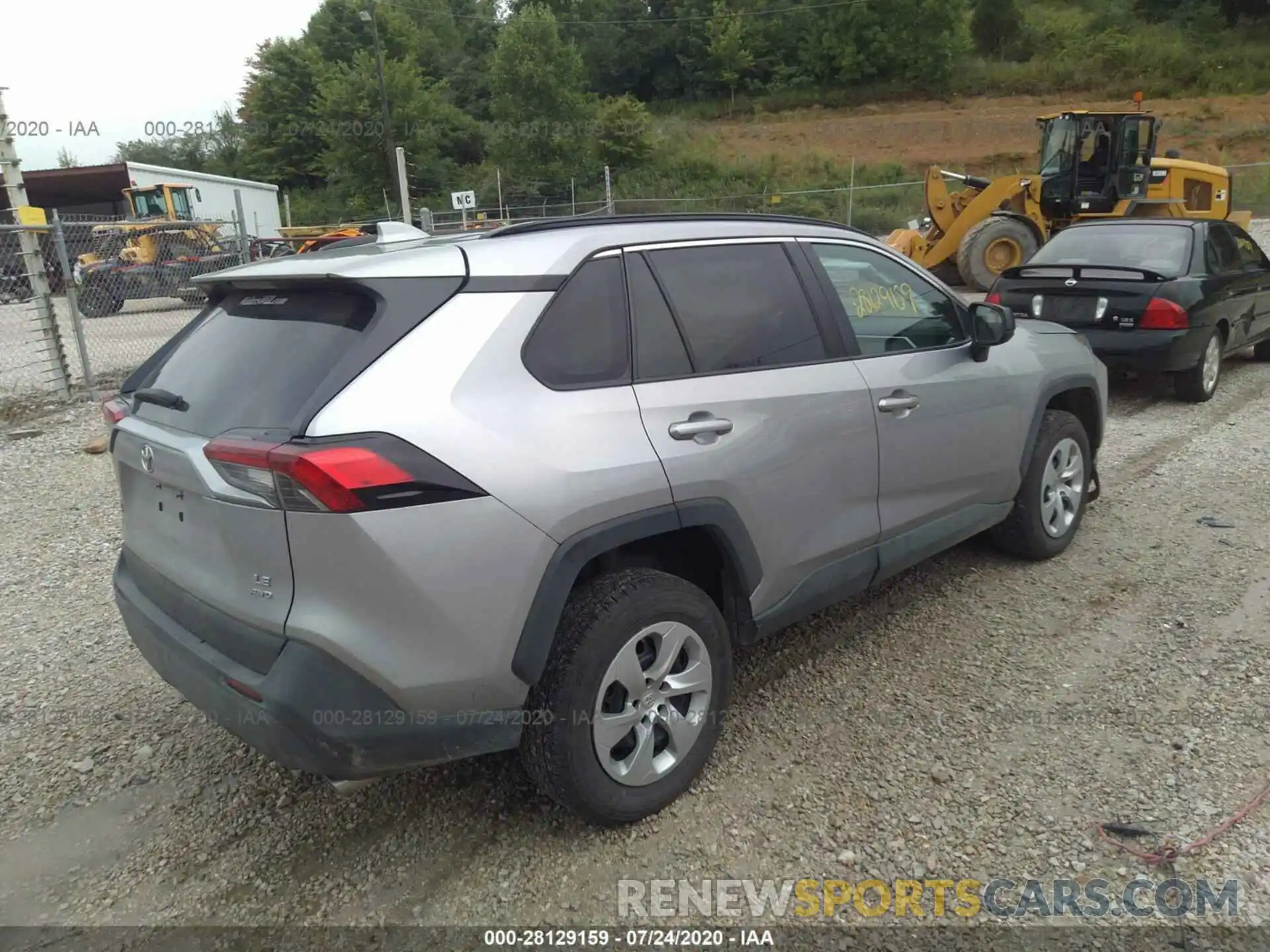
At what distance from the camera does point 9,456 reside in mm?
7477

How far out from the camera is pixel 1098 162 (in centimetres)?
1427

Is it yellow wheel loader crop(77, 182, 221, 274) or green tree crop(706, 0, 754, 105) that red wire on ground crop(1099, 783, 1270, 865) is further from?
green tree crop(706, 0, 754, 105)

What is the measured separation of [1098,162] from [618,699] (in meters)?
15.0

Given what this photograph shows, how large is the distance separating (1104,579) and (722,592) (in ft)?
7.95

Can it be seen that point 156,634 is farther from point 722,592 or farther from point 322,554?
point 722,592

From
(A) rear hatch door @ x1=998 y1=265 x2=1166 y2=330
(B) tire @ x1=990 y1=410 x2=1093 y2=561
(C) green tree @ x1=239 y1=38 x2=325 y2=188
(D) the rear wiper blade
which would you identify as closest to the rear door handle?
(B) tire @ x1=990 y1=410 x2=1093 y2=561

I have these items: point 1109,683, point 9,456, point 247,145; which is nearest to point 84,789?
point 1109,683

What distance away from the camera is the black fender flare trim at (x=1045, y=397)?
4219 mm

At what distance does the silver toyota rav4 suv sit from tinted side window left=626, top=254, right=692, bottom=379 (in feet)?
0.03

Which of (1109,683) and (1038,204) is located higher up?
(1038,204)

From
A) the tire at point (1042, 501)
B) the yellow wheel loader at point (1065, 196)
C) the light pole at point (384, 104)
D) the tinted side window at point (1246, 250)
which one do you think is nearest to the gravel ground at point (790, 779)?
the tire at point (1042, 501)

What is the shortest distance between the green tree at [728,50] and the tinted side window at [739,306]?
58.9 meters

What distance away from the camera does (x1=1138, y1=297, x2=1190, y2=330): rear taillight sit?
23.5ft

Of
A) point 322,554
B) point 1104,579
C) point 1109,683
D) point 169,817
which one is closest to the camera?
point 322,554
